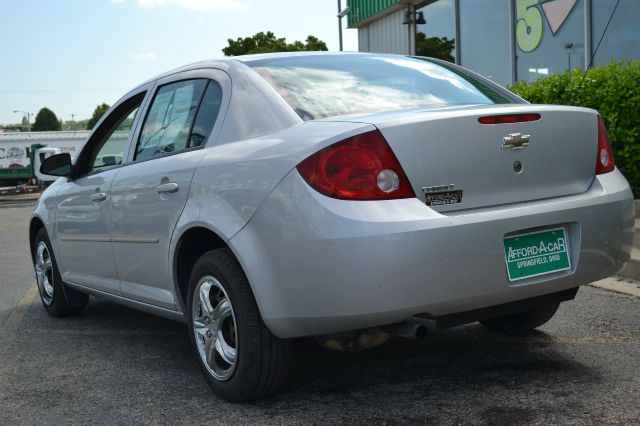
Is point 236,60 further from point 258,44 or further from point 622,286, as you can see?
point 258,44

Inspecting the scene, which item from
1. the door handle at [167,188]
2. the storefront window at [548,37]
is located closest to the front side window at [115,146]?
the door handle at [167,188]

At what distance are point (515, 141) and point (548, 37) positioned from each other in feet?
34.3

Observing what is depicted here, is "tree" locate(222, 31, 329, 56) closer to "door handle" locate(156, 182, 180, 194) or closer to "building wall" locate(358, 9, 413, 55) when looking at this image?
"building wall" locate(358, 9, 413, 55)

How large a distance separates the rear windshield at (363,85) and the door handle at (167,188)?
68cm

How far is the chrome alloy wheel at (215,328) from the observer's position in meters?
3.78

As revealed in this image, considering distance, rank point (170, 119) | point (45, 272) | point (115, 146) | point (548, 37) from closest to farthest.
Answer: point (170, 119) → point (115, 146) → point (45, 272) → point (548, 37)

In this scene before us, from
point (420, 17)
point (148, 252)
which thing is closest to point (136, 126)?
point (148, 252)

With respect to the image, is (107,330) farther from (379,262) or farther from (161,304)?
(379,262)

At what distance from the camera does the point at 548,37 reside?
13258 mm

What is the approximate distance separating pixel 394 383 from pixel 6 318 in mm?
3527

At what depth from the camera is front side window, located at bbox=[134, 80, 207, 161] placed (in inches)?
170

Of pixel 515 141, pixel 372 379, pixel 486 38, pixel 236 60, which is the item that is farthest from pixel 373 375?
pixel 486 38

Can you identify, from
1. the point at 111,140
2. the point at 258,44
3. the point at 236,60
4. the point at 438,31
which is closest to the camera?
the point at 236,60

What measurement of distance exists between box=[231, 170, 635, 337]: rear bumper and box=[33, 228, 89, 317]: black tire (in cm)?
293
